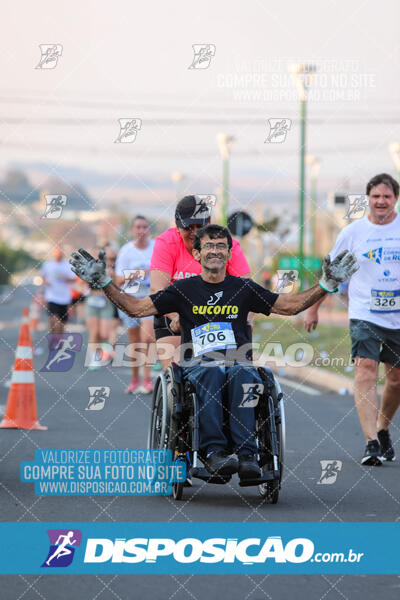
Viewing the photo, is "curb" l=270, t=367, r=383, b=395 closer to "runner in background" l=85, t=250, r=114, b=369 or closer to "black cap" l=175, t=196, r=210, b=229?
"runner in background" l=85, t=250, r=114, b=369

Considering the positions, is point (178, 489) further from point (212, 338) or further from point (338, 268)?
point (338, 268)

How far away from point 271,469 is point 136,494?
871mm

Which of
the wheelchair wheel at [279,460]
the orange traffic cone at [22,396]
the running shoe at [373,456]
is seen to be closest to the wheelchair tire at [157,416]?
the wheelchair wheel at [279,460]

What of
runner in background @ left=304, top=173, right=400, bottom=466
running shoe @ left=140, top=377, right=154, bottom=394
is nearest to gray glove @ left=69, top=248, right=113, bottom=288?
runner in background @ left=304, top=173, right=400, bottom=466

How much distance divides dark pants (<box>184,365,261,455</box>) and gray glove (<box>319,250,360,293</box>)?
689 millimetres

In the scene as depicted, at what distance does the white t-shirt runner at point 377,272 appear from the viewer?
8.47m

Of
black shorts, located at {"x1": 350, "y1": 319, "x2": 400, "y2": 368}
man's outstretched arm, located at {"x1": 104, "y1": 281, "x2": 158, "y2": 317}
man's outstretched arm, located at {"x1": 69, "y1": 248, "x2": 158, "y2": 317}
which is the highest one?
man's outstretched arm, located at {"x1": 69, "y1": 248, "x2": 158, "y2": 317}

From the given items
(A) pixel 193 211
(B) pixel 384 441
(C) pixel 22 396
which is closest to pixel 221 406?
(A) pixel 193 211

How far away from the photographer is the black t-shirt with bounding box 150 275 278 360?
6.98 meters

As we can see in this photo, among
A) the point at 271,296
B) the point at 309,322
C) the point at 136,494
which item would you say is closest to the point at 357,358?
the point at 309,322

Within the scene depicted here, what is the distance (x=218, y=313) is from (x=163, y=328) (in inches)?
42.9

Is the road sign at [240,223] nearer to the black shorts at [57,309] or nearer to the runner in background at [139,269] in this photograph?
the black shorts at [57,309]

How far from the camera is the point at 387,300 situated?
8477 mm

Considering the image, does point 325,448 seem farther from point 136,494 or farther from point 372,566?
point 372,566
